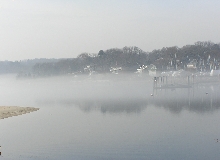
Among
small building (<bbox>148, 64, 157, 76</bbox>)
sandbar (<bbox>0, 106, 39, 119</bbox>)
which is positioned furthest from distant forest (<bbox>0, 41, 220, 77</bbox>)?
sandbar (<bbox>0, 106, 39, 119</bbox>)

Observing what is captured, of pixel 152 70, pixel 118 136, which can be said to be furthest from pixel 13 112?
pixel 152 70

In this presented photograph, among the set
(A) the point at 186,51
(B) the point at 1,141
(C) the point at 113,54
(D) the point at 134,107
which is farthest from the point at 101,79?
(B) the point at 1,141

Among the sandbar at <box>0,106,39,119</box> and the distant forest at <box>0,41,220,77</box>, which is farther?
the distant forest at <box>0,41,220,77</box>

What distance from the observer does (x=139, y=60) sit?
109 meters

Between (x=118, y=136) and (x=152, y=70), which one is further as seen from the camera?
(x=152, y=70)

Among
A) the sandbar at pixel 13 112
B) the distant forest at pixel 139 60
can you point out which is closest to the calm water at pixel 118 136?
the sandbar at pixel 13 112

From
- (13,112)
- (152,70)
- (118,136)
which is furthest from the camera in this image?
(152,70)

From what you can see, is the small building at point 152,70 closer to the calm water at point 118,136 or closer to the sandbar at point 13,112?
the sandbar at point 13,112

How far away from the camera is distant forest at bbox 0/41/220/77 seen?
8806 cm

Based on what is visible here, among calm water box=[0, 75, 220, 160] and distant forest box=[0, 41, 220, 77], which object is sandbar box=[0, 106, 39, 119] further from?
distant forest box=[0, 41, 220, 77]

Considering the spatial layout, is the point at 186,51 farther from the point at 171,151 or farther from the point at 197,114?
the point at 171,151

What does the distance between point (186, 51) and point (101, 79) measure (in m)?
30.3

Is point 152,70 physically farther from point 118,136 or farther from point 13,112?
point 118,136

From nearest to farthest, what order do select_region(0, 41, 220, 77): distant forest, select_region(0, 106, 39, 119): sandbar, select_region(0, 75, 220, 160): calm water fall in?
select_region(0, 75, 220, 160): calm water, select_region(0, 106, 39, 119): sandbar, select_region(0, 41, 220, 77): distant forest
